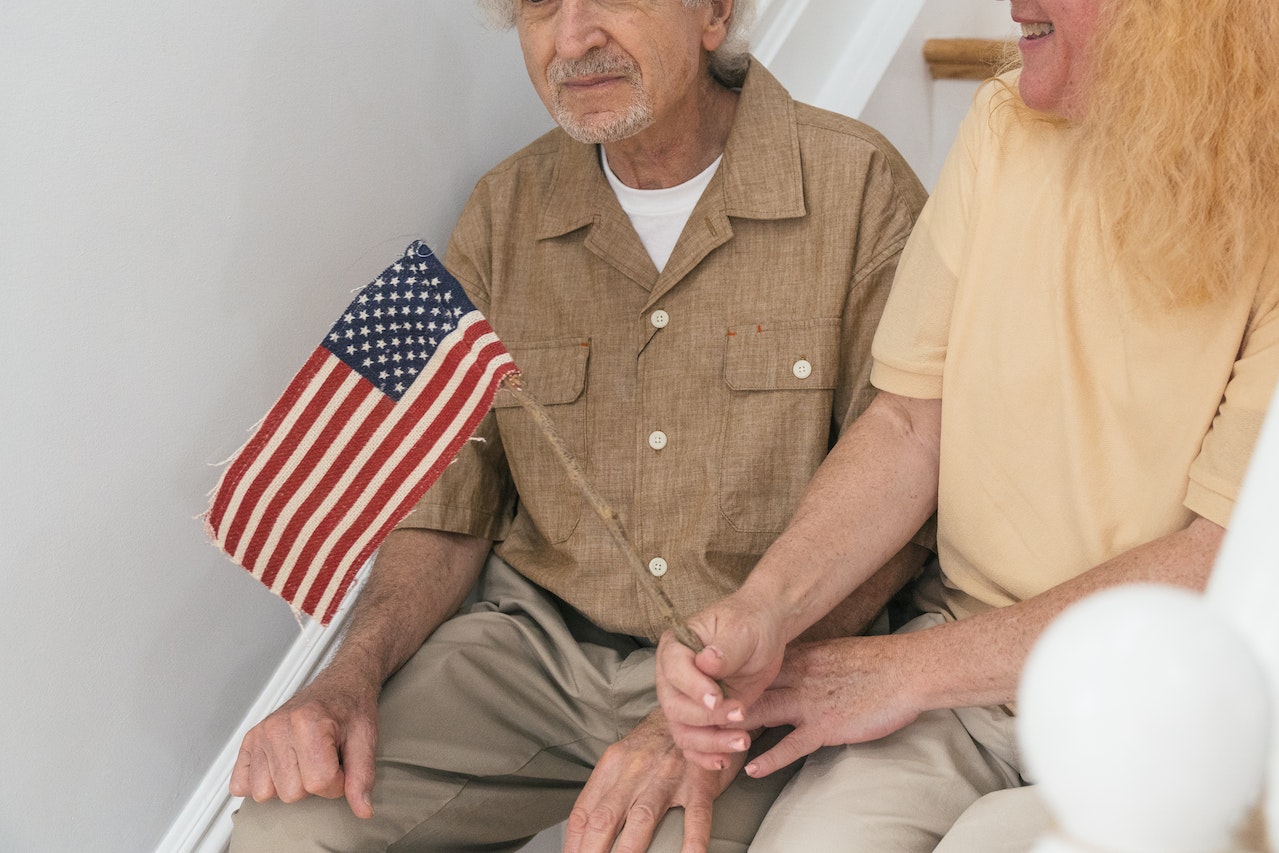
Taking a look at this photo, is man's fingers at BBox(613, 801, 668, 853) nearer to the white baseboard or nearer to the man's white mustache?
the white baseboard

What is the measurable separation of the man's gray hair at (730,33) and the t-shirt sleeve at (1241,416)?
0.72 meters

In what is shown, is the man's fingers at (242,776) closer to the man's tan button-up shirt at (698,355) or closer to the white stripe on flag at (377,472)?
the white stripe on flag at (377,472)

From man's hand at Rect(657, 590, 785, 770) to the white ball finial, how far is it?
68 centimetres

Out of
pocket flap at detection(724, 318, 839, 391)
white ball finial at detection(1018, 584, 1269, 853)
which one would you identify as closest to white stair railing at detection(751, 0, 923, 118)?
pocket flap at detection(724, 318, 839, 391)

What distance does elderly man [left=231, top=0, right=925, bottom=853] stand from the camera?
4.70 ft

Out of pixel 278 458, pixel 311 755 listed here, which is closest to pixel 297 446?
pixel 278 458

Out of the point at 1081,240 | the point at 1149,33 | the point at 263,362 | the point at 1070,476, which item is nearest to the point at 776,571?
the point at 1070,476

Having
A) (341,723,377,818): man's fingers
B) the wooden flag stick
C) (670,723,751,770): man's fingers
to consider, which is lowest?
(341,723,377,818): man's fingers

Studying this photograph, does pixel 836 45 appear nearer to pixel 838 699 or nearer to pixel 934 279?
pixel 934 279

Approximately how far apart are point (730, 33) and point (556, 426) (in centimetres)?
52

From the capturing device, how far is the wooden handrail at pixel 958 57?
207cm

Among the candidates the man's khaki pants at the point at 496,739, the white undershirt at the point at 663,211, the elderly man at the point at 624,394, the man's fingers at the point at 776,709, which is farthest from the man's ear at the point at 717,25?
the man's fingers at the point at 776,709

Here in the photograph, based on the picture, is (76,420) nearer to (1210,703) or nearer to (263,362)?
(263,362)

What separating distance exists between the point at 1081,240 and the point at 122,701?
106cm
